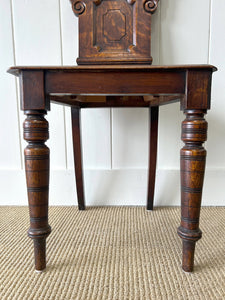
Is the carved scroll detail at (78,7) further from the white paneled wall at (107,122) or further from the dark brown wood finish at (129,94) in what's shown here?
the dark brown wood finish at (129,94)

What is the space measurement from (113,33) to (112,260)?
77 cm

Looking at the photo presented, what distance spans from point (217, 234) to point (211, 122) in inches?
19.0

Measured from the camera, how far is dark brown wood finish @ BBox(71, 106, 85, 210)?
0.90m

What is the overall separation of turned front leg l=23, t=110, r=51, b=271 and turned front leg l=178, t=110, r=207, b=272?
12.2 inches

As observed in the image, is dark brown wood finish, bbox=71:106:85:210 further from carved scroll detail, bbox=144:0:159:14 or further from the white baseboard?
carved scroll detail, bbox=144:0:159:14

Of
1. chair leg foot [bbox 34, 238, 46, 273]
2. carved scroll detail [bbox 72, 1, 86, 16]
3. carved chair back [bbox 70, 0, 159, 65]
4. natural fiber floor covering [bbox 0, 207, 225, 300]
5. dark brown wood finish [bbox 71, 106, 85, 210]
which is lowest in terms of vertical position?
natural fiber floor covering [bbox 0, 207, 225, 300]

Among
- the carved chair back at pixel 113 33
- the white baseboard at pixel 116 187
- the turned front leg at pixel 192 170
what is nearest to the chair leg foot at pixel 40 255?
the turned front leg at pixel 192 170

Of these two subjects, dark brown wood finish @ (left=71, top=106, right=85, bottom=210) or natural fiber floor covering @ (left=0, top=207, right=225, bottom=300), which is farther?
dark brown wood finish @ (left=71, top=106, right=85, bottom=210)

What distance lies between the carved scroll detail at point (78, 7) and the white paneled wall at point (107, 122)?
85 mm

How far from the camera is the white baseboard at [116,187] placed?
1023mm

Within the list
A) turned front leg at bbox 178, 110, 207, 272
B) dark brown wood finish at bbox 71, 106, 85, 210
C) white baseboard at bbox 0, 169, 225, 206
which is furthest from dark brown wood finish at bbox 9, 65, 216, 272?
white baseboard at bbox 0, 169, 225, 206

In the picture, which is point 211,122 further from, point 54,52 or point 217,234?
point 54,52

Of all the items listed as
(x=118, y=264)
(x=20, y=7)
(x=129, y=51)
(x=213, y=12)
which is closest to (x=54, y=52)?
(x=20, y=7)

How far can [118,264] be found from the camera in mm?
584
